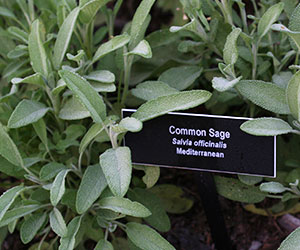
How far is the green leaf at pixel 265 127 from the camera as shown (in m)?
0.79

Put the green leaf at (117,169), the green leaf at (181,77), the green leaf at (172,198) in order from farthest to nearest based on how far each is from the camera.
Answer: the green leaf at (172,198)
the green leaf at (181,77)
the green leaf at (117,169)

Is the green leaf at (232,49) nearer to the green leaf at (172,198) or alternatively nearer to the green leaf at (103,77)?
the green leaf at (103,77)

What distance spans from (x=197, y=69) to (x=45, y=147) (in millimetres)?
425

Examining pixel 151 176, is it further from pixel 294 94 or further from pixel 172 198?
pixel 294 94

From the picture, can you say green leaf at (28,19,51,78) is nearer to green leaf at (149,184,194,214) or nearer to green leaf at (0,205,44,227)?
green leaf at (0,205,44,227)

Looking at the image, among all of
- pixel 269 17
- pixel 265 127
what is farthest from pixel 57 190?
pixel 269 17

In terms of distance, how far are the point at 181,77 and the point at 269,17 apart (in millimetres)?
272

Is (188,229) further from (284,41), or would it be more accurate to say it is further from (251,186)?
(284,41)

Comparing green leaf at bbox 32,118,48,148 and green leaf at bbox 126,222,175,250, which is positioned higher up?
green leaf at bbox 32,118,48,148

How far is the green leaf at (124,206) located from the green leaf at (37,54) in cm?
31

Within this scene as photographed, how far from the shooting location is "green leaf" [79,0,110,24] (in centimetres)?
96

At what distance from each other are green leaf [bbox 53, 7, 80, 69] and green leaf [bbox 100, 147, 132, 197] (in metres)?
0.29

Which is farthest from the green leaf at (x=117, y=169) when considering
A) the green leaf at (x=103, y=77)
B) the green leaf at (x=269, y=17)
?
the green leaf at (x=269, y=17)

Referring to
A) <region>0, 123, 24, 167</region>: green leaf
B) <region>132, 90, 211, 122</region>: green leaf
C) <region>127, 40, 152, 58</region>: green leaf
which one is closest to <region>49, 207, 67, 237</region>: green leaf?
<region>0, 123, 24, 167</region>: green leaf
